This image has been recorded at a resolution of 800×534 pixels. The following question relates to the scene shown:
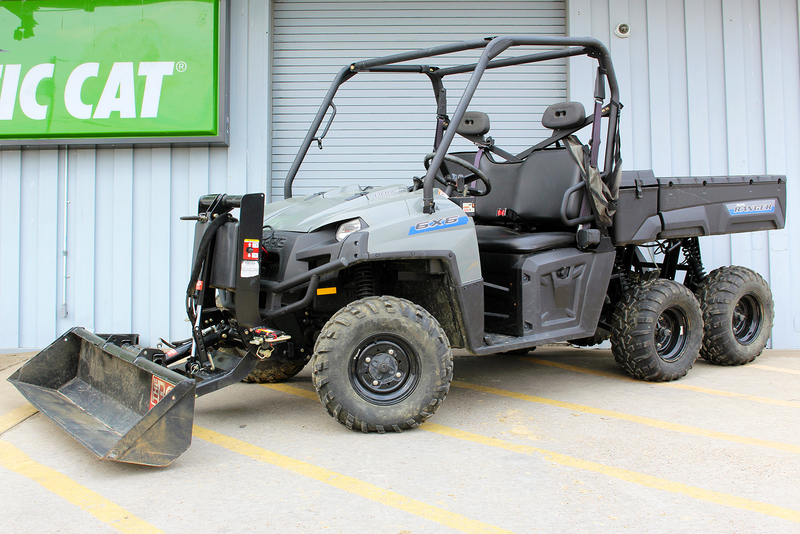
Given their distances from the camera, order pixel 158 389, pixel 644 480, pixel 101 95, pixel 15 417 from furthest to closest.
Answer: pixel 101 95
pixel 15 417
pixel 158 389
pixel 644 480

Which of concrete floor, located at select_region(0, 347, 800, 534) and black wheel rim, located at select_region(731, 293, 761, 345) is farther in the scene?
black wheel rim, located at select_region(731, 293, 761, 345)

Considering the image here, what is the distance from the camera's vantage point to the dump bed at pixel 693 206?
5078mm

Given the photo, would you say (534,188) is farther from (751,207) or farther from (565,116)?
(751,207)

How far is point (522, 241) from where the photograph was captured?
4613 mm


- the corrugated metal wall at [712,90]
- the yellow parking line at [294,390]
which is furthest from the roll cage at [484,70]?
the corrugated metal wall at [712,90]

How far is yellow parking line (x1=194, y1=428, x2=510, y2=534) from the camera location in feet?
8.58

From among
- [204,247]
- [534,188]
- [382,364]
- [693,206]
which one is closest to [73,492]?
[204,247]

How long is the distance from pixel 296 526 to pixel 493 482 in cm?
100

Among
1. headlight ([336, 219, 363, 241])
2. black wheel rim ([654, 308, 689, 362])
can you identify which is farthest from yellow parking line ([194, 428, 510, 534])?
black wheel rim ([654, 308, 689, 362])

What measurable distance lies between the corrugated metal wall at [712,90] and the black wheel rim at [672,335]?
208 centimetres

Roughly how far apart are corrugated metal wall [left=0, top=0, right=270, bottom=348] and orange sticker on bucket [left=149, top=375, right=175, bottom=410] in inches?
137

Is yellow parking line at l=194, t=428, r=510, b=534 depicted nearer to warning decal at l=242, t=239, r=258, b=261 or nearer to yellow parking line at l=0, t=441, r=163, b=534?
yellow parking line at l=0, t=441, r=163, b=534

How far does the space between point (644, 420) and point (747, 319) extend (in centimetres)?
267

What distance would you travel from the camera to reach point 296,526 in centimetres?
258
